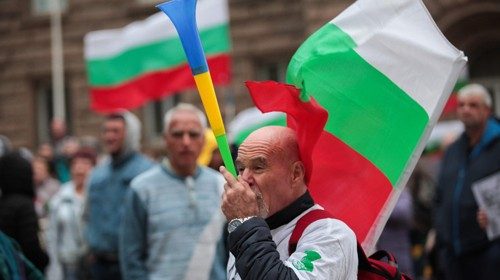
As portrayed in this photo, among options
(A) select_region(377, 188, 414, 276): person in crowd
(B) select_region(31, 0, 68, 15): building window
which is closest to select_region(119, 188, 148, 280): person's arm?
(A) select_region(377, 188, 414, 276): person in crowd

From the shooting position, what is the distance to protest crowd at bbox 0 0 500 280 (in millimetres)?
3625

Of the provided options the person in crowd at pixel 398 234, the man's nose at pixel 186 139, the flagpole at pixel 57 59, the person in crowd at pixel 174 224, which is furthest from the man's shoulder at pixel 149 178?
the flagpole at pixel 57 59

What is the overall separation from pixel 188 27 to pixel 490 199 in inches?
164

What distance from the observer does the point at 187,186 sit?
631cm

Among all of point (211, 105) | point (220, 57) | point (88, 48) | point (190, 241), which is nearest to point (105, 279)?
point (190, 241)

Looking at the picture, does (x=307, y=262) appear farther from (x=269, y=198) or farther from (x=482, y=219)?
(x=482, y=219)

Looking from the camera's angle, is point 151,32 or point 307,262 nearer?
point 307,262

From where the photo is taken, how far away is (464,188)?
761 cm

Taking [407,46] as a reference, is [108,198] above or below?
below

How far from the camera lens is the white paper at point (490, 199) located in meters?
7.28

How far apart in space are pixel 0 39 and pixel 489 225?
1865 centimetres

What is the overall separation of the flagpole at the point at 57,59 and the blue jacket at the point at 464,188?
14.4 metres

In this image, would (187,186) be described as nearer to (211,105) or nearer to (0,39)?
(211,105)

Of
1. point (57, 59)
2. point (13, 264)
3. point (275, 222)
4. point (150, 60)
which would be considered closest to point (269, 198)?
point (275, 222)
